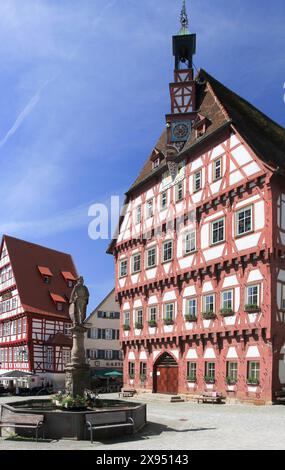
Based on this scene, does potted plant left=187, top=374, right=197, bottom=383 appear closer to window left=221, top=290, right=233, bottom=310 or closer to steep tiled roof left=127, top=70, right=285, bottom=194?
window left=221, top=290, right=233, bottom=310

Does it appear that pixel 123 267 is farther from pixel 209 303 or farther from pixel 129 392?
pixel 209 303

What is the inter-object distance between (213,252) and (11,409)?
16725 mm

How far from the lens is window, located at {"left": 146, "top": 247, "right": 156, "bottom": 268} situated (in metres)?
35.0

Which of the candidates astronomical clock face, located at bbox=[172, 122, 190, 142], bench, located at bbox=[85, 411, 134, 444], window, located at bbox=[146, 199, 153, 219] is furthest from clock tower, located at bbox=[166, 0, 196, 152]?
bench, located at bbox=[85, 411, 134, 444]

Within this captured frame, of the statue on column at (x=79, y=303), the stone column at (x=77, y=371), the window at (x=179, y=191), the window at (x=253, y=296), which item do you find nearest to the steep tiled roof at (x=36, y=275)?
the window at (x=179, y=191)

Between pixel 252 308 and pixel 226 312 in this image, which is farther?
pixel 226 312

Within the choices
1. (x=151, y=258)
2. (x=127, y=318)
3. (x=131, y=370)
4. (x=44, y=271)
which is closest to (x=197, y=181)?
(x=151, y=258)

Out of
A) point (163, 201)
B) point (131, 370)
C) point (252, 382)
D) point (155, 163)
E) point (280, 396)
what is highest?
point (155, 163)

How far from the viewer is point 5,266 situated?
2140 inches

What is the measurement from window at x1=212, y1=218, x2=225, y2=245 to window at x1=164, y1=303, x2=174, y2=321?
5.54m

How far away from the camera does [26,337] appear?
47688mm

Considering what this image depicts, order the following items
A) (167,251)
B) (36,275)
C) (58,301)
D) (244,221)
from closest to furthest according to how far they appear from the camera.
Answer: (244,221) < (167,251) < (58,301) < (36,275)

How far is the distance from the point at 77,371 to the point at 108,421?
377 cm

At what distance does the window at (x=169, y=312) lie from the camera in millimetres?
32531
